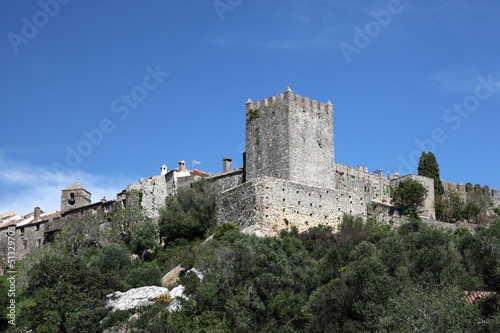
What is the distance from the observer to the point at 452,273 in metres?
32.8

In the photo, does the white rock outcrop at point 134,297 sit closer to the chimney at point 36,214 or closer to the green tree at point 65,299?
the green tree at point 65,299

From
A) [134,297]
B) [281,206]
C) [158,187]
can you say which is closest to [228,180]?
[158,187]

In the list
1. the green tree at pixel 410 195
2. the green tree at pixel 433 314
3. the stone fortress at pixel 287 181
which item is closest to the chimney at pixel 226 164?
the stone fortress at pixel 287 181

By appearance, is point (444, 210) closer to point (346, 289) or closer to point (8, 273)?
point (346, 289)

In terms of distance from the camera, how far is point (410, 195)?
57.1m

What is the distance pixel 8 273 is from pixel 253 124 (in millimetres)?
22403

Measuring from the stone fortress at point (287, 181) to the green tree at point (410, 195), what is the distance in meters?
0.77

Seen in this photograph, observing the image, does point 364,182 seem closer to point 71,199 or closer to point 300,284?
point 300,284

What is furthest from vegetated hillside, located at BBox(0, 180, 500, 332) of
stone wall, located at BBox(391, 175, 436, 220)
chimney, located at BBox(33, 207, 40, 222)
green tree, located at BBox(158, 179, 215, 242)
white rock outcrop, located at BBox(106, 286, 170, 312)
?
chimney, located at BBox(33, 207, 40, 222)

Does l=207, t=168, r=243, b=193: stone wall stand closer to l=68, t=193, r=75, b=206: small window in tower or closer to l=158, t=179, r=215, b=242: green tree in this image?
l=158, t=179, r=215, b=242: green tree

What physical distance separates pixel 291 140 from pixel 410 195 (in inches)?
547

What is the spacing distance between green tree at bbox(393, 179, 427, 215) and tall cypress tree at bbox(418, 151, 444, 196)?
14.7ft

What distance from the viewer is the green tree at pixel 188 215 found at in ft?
163

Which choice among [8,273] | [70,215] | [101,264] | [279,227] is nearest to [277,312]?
[279,227]
